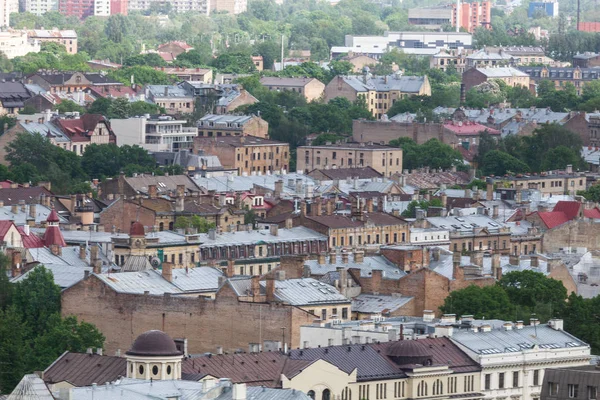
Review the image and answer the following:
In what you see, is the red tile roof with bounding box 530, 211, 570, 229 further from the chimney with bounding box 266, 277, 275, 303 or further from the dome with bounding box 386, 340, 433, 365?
the dome with bounding box 386, 340, 433, 365

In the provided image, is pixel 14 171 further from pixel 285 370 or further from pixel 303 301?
pixel 285 370

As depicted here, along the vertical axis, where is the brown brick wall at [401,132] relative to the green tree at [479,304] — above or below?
below

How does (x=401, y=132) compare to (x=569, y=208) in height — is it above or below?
below

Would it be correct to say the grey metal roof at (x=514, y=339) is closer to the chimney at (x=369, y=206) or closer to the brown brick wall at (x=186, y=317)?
the brown brick wall at (x=186, y=317)

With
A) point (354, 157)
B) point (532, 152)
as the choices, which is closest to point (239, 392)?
point (354, 157)

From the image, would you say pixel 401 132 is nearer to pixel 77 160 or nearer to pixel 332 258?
pixel 77 160

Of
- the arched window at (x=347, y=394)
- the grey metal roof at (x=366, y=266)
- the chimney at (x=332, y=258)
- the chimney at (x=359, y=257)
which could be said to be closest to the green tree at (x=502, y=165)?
the chimney at (x=359, y=257)

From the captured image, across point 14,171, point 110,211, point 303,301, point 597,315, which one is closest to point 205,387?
point 303,301

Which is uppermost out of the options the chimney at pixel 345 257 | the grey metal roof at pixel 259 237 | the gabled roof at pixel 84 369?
the gabled roof at pixel 84 369
